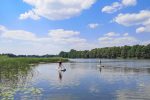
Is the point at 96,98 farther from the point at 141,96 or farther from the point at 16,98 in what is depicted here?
the point at 16,98

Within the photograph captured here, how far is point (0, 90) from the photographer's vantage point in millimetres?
30500

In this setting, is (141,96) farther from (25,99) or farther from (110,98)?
(25,99)

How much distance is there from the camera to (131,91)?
103ft

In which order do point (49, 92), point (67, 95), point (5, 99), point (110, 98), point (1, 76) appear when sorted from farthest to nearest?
point (1, 76) < point (49, 92) < point (67, 95) < point (110, 98) < point (5, 99)

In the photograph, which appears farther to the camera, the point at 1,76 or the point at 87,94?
the point at 1,76

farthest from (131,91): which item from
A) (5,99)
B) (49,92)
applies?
(5,99)

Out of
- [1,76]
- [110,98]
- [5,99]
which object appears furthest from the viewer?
[1,76]

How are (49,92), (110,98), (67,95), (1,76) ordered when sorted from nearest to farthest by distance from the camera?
(110,98)
(67,95)
(49,92)
(1,76)

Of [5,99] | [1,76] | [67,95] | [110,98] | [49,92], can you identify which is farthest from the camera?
[1,76]

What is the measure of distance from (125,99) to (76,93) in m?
5.85

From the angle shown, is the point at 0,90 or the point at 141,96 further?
the point at 0,90

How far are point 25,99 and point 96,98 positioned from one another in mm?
6287

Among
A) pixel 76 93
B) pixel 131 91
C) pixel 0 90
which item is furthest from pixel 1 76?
pixel 131 91

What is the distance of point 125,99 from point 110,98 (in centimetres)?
140
